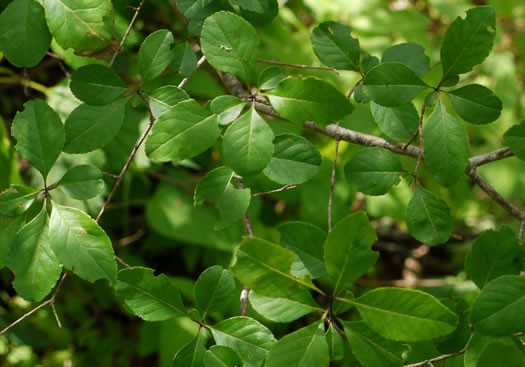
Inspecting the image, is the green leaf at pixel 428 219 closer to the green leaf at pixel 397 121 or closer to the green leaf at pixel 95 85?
the green leaf at pixel 397 121

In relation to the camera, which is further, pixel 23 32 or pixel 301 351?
pixel 23 32

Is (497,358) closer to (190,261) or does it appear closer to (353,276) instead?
(353,276)

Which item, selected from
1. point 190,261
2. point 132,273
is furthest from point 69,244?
point 190,261

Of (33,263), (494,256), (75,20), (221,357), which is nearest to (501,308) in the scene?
(494,256)

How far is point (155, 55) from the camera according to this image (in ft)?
2.68

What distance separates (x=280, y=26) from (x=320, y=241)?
5.20 ft

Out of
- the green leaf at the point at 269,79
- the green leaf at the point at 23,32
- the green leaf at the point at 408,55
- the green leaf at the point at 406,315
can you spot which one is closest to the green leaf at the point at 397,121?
the green leaf at the point at 408,55

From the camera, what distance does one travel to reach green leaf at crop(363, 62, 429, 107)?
29.4 inches

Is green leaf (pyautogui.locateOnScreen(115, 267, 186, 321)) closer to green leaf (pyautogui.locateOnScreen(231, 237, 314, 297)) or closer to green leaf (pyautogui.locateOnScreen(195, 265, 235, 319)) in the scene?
green leaf (pyautogui.locateOnScreen(195, 265, 235, 319))

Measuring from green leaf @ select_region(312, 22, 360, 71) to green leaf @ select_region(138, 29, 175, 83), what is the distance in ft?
0.96

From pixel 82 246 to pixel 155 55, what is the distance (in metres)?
0.38

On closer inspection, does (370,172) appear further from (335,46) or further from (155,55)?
(155,55)

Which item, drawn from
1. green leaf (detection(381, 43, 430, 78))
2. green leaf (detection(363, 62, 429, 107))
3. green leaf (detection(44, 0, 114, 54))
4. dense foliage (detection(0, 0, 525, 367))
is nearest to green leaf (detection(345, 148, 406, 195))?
dense foliage (detection(0, 0, 525, 367))

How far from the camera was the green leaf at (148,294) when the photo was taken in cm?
77
